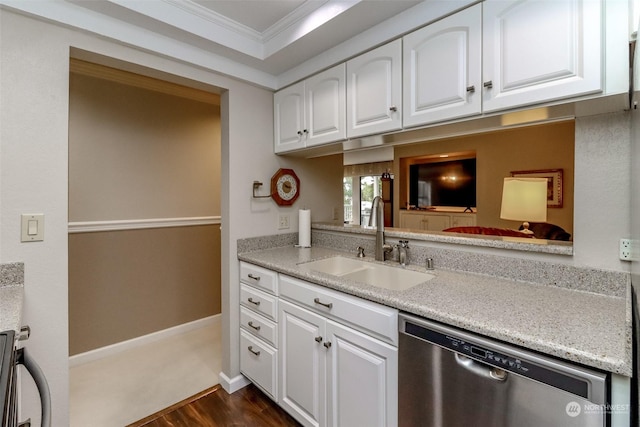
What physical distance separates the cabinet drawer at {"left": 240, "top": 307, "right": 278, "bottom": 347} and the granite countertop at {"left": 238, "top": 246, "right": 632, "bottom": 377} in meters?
0.48

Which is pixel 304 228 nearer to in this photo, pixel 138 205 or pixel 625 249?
pixel 138 205

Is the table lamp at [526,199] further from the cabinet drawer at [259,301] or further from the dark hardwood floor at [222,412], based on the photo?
the dark hardwood floor at [222,412]

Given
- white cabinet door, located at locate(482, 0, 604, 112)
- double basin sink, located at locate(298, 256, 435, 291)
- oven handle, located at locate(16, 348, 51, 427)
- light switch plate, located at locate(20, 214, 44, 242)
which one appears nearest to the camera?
oven handle, located at locate(16, 348, 51, 427)

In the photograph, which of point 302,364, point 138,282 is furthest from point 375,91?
point 138,282

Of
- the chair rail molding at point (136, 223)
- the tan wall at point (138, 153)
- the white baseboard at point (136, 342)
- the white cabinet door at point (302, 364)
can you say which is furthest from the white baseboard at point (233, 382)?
the tan wall at point (138, 153)

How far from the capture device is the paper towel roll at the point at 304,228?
2379 mm

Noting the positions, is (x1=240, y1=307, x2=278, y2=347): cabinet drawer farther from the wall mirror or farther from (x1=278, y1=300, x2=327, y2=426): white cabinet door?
the wall mirror

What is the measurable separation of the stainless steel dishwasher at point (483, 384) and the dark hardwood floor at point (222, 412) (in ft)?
3.26

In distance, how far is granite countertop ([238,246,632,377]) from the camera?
807 mm

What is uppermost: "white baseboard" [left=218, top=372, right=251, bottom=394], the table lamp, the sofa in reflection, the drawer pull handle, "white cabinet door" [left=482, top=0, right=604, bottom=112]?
"white cabinet door" [left=482, top=0, right=604, bottom=112]

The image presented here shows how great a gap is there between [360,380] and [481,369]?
0.56 meters

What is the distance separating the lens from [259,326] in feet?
6.35

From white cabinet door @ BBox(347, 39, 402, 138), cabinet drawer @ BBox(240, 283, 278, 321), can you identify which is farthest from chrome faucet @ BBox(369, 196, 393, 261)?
cabinet drawer @ BBox(240, 283, 278, 321)

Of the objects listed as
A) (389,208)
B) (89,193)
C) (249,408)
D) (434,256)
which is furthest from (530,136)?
(89,193)
